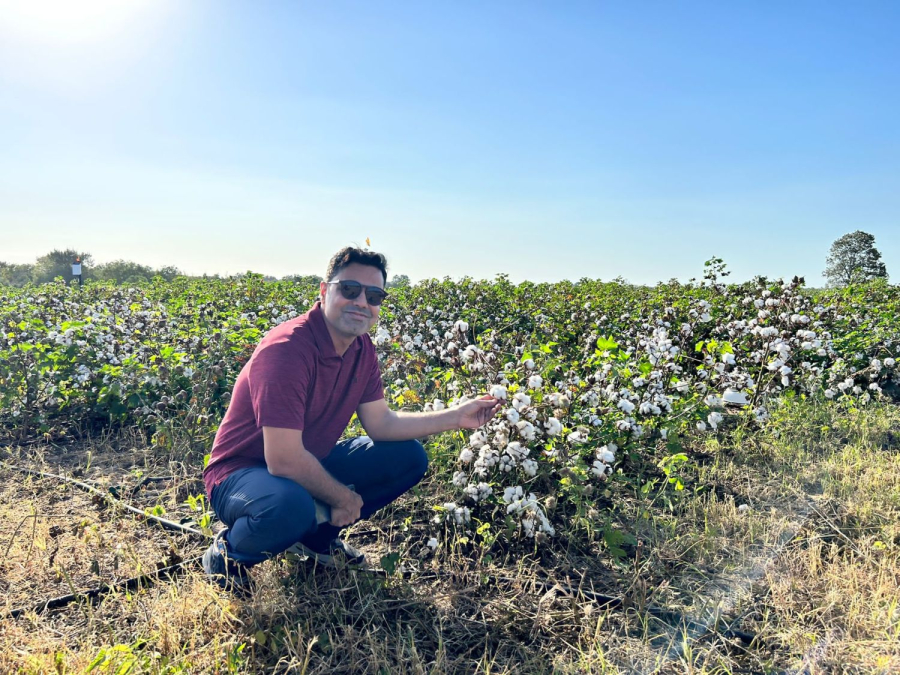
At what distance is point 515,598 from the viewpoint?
2.78m

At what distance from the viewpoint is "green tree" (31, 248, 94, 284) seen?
90.3ft

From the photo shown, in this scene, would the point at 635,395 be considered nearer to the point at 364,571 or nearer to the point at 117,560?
the point at 364,571

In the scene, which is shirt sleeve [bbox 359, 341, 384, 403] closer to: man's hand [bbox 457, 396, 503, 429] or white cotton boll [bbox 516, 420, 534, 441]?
Result: man's hand [bbox 457, 396, 503, 429]

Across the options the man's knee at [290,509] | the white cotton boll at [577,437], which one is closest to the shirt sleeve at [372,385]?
the man's knee at [290,509]

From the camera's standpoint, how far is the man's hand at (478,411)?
125 inches

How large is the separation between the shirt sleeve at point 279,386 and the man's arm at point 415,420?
0.56m

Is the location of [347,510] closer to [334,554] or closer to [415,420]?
A: [334,554]

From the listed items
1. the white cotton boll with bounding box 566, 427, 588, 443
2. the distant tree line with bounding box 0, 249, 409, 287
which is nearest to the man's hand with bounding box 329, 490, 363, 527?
the white cotton boll with bounding box 566, 427, 588, 443

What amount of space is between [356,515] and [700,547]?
70.1 inches

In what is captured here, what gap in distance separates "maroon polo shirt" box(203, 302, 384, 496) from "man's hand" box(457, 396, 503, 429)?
17.9 inches

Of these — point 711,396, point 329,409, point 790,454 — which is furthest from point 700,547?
point 329,409

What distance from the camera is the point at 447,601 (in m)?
2.80

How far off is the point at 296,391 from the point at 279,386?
0.25 ft

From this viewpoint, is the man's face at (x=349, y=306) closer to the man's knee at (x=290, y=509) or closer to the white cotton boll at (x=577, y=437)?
the man's knee at (x=290, y=509)
